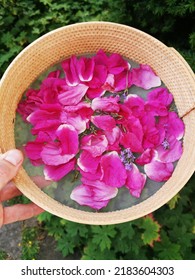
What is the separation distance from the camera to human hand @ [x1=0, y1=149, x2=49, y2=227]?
1.51 metres

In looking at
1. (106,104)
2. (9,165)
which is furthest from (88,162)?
(9,165)

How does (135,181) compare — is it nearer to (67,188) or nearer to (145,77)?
(67,188)

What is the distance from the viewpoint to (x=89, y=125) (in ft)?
5.92

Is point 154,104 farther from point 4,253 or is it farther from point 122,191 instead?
point 4,253

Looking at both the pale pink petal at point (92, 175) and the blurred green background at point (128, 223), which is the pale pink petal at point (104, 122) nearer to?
the pale pink petal at point (92, 175)

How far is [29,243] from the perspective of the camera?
2332mm

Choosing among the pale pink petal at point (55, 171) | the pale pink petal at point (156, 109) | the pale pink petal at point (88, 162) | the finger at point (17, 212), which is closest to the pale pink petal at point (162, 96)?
the pale pink petal at point (156, 109)

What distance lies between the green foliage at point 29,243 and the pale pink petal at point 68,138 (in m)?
0.81

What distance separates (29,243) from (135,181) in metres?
0.89

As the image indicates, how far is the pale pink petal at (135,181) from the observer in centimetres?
176

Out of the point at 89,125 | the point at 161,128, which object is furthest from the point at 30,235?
the point at 161,128

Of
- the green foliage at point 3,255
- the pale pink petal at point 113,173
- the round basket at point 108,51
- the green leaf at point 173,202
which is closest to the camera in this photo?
the round basket at point 108,51

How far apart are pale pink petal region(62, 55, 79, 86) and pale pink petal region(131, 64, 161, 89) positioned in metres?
0.26

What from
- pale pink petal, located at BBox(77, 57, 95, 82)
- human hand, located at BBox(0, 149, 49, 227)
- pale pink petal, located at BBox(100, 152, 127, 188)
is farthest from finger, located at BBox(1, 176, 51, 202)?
pale pink petal, located at BBox(77, 57, 95, 82)
